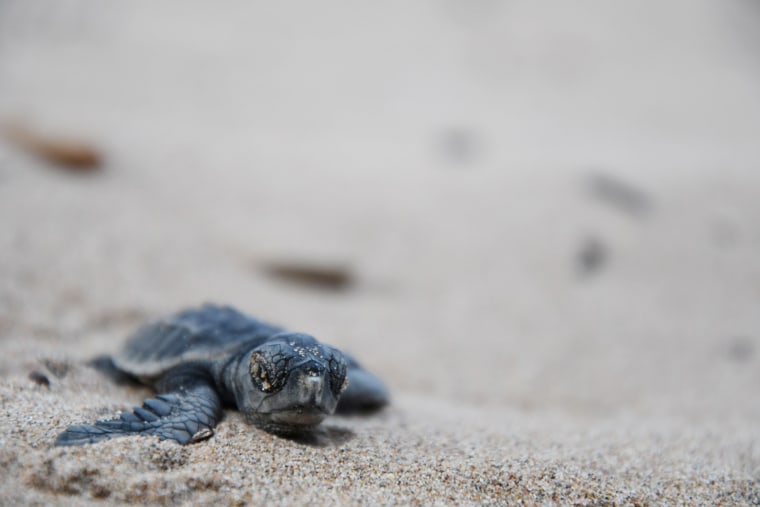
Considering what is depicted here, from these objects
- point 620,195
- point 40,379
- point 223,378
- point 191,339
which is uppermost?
point 620,195

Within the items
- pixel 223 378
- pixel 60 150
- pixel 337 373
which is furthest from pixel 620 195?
pixel 60 150

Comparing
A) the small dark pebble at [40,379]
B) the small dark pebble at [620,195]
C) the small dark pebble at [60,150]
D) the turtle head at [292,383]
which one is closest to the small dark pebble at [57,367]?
the small dark pebble at [40,379]

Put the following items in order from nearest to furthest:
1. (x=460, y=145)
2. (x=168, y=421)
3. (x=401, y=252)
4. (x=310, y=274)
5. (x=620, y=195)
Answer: (x=168, y=421), (x=310, y=274), (x=401, y=252), (x=620, y=195), (x=460, y=145)

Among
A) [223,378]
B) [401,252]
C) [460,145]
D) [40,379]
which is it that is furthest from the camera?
[460,145]

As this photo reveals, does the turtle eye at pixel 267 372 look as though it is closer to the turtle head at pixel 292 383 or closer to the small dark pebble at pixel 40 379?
the turtle head at pixel 292 383

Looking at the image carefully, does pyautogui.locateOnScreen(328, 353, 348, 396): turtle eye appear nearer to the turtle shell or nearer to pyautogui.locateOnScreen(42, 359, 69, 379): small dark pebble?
the turtle shell

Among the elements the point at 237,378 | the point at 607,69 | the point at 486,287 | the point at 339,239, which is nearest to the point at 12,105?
the point at 339,239

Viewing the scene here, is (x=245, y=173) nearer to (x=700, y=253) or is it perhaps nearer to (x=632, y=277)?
(x=632, y=277)

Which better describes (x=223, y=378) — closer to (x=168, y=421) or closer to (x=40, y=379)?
(x=168, y=421)
